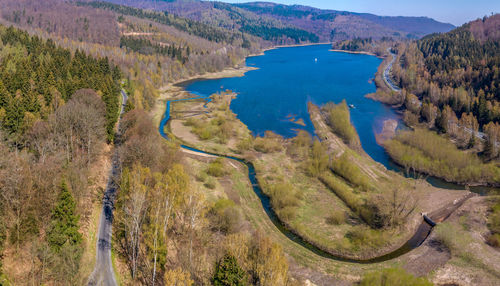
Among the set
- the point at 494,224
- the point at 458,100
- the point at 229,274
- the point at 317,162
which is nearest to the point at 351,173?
the point at 317,162

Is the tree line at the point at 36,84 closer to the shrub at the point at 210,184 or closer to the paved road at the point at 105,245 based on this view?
the paved road at the point at 105,245

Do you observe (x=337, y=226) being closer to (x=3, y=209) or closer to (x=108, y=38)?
(x=3, y=209)

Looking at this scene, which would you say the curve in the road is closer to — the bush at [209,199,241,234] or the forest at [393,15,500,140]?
the bush at [209,199,241,234]

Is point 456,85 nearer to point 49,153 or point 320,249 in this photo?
point 320,249

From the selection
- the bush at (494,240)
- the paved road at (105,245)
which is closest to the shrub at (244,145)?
the paved road at (105,245)

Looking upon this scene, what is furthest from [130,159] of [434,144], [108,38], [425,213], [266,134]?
[108,38]

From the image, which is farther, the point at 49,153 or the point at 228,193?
the point at 228,193
